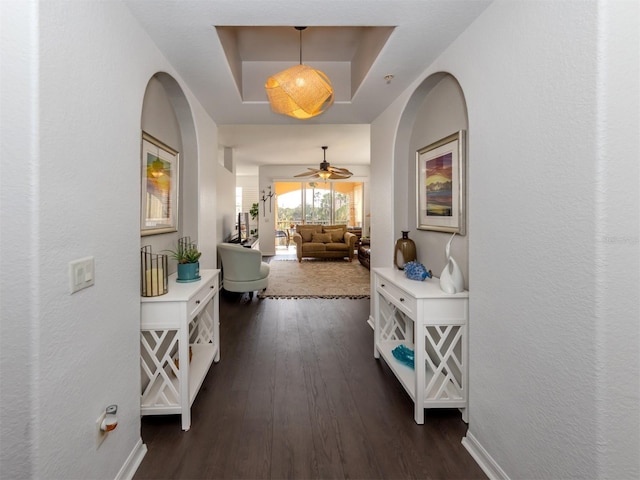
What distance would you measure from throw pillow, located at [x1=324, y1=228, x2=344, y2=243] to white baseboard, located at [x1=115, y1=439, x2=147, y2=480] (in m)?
7.12

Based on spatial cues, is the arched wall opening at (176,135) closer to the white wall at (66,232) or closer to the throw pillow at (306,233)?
the white wall at (66,232)

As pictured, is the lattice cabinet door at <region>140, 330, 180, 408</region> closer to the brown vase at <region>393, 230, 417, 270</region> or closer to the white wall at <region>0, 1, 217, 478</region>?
the white wall at <region>0, 1, 217, 478</region>

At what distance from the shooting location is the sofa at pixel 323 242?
8.23 m

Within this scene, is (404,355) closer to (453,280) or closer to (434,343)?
(434,343)

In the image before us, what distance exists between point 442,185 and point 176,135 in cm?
221

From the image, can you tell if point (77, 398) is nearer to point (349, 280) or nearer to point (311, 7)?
point (311, 7)

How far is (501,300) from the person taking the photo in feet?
5.00

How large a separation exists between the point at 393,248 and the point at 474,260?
1.22 meters

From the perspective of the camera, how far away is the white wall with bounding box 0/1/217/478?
0.98 meters

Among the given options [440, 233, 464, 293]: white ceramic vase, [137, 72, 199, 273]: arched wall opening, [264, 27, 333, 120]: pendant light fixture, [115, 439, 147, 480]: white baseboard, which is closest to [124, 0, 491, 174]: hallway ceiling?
[137, 72, 199, 273]: arched wall opening

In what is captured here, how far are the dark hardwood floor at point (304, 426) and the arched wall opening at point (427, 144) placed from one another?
0.95m

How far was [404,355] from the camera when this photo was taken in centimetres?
240

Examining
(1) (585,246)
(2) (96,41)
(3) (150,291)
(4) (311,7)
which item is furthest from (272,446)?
(4) (311,7)

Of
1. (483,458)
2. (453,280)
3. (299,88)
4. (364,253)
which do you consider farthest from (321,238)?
(483,458)
